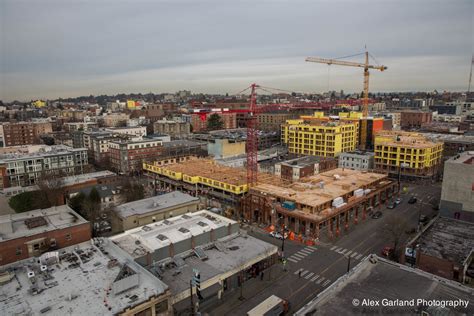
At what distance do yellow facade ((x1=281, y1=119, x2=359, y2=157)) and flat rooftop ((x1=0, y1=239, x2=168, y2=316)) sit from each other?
55122 millimetres

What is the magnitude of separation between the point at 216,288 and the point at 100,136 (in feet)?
209

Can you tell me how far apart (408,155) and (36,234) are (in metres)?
58.4

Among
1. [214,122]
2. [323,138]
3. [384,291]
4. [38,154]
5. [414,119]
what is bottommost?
[384,291]

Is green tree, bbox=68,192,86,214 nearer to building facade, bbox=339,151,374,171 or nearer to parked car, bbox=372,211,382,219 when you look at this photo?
parked car, bbox=372,211,382,219

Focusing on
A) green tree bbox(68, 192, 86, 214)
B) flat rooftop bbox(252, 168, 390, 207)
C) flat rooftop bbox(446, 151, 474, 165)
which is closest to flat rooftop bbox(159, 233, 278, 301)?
flat rooftop bbox(252, 168, 390, 207)

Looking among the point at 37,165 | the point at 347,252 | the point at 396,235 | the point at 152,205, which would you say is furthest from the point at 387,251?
the point at 37,165

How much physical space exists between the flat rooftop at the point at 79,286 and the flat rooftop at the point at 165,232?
7.94 ft

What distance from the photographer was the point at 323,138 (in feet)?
230

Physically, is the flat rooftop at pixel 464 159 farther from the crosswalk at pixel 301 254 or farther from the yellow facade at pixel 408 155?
the crosswalk at pixel 301 254

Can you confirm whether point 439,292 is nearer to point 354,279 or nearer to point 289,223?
point 354,279

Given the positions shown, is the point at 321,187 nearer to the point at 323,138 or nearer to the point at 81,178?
the point at 323,138

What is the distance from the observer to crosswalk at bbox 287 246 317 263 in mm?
30348

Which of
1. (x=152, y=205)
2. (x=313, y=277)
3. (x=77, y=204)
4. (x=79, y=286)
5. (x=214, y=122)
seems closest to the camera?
(x=79, y=286)

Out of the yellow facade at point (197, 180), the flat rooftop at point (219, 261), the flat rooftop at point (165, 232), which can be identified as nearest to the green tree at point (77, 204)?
the flat rooftop at point (165, 232)
